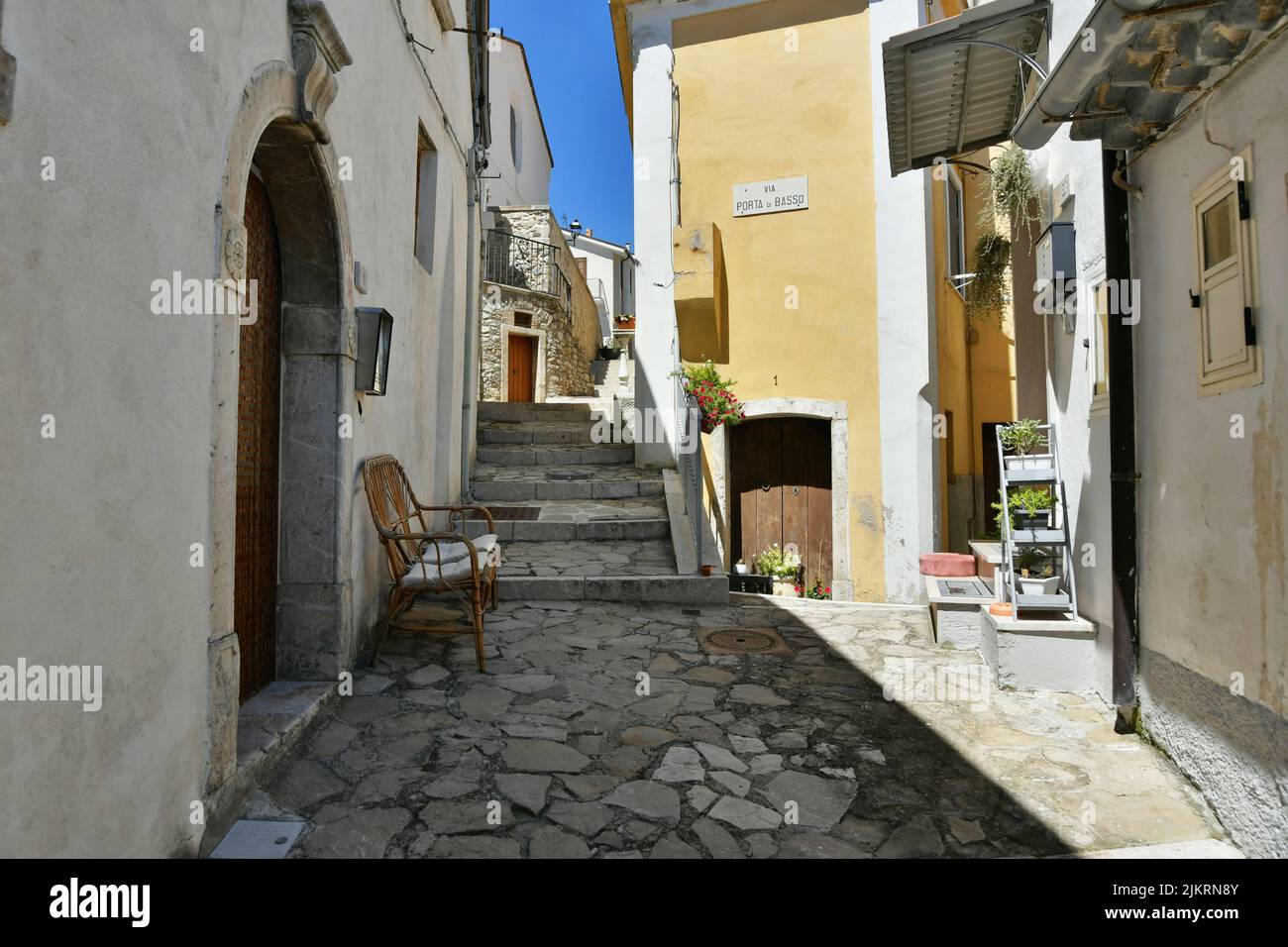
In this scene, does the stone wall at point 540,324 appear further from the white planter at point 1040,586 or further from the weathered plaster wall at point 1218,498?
the weathered plaster wall at point 1218,498

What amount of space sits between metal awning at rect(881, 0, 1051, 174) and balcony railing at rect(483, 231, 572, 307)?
1263cm

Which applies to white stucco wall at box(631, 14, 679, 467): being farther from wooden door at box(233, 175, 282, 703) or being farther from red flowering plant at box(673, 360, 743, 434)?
wooden door at box(233, 175, 282, 703)

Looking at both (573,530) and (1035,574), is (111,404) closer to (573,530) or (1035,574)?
(1035,574)

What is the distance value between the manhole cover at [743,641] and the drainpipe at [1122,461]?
6.22 ft

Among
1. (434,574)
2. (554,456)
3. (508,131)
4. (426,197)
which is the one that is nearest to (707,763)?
(434,574)

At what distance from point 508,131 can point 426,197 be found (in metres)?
17.7

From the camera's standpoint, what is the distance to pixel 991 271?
8.37 metres

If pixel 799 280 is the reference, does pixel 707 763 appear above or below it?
below

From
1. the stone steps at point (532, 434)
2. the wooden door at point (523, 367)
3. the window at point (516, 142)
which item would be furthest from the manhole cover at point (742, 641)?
the window at point (516, 142)

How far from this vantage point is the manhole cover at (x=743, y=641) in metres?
4.89

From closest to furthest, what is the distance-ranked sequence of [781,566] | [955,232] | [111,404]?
[111,404]
[781,566]
[955,232]

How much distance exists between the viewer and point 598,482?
343 inches

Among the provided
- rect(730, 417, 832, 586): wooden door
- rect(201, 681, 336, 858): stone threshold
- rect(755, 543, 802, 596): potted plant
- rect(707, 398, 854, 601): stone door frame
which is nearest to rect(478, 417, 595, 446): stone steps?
rect(730, 417, 832, 586): wooden door

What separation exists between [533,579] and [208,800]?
360 cm
